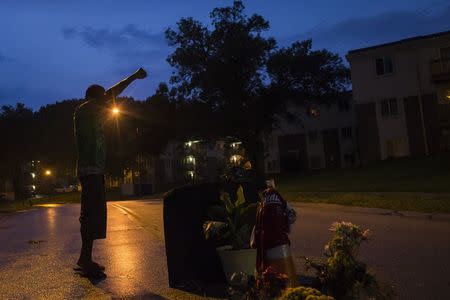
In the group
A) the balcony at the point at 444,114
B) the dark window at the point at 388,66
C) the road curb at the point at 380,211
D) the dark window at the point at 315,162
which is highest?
the dark window at the point at 388,66

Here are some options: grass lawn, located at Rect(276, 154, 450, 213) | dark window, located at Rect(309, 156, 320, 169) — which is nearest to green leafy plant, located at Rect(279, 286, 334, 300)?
grass lawn, located at Rect(276, 154, 450, 213)

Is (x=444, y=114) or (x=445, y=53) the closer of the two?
(x=445, y=53)

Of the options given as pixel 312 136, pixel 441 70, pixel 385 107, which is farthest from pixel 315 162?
pixel 441 70

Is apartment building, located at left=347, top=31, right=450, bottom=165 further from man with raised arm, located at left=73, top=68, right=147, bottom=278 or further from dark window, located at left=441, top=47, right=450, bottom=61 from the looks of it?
man with raised arm, located at left=73, top=68, right=147, bottom=278

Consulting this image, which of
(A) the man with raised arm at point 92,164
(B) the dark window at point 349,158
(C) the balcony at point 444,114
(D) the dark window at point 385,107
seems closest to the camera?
(A) the man with raised arm at point 92,164

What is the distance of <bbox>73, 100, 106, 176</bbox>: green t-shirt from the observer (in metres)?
6.89

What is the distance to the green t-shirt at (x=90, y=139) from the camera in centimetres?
689

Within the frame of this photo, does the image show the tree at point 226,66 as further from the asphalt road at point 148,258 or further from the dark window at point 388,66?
the asphalt road at point 148,258

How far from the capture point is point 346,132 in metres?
55.2

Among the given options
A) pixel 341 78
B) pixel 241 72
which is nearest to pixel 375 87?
pixel 341 78

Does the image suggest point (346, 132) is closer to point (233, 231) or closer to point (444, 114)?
point (444, 114)

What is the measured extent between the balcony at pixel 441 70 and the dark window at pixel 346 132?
14710 mm

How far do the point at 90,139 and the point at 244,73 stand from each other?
41.7 metres

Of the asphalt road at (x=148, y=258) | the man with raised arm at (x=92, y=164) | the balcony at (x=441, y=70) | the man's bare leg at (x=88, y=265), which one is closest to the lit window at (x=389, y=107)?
the balcony at (x=441, y=70)
